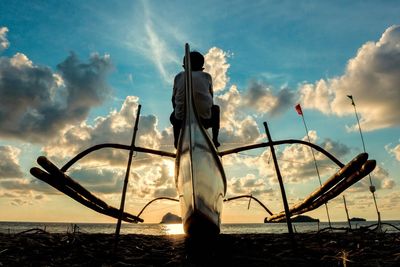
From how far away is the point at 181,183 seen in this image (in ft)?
19.2

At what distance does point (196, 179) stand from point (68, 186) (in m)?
2.01

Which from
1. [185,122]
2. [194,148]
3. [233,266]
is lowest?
[233,266]

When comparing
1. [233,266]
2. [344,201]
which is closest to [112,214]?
[233,266]

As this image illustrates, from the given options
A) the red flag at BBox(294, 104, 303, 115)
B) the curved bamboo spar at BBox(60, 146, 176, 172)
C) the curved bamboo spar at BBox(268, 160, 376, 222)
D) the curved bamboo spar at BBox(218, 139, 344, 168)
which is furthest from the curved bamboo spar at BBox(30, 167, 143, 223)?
the red flag at BBox(294, 104, 303, 115)

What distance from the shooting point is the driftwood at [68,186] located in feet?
14.9

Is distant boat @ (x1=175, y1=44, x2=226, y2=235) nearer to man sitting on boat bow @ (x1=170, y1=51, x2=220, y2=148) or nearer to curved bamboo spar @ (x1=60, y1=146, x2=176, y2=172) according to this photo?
curved bamboo spar @ (x1=60, y1=146, x2=176, y2=172)

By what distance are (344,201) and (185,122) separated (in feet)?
41.2

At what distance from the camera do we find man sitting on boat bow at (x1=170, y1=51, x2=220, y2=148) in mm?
7191

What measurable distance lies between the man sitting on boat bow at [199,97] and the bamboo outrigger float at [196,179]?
1.16 m

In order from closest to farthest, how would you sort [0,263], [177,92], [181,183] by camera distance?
[0,263] < [181,183] < [177,92]

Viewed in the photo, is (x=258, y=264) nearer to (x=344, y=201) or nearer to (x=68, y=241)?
(x=68, y=241)

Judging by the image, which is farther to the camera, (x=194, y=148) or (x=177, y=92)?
(x=177, y=92)

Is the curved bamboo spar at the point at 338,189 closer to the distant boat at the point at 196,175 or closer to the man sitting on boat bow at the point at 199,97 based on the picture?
the distant boat at the point at 196,175

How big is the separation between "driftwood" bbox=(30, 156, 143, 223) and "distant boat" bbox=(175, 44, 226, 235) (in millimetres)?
1442
